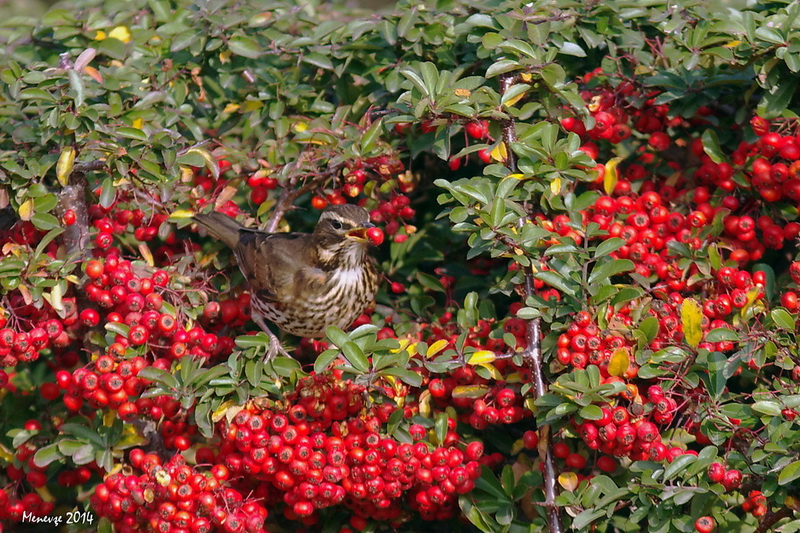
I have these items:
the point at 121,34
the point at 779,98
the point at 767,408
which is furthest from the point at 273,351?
the point at 779,98

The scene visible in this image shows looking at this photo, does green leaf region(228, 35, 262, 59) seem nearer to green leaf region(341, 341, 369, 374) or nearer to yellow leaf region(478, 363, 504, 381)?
green leaf region(341, 341, 369, 374)

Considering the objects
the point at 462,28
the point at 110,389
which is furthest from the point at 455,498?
the point at 462,28

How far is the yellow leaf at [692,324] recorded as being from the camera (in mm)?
2863

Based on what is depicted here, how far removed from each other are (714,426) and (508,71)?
1.38 metres

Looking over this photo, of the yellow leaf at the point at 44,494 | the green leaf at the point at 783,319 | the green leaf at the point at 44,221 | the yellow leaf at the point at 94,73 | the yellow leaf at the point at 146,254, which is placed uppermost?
the yellow leaf at the point at 94,73

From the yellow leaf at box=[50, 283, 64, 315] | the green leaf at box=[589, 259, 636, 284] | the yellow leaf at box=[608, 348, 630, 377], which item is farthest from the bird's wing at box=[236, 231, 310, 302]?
the yellow leaf at box=[608, 348, 630, 377]

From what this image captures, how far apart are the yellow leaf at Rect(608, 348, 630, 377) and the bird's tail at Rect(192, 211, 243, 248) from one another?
159 centimetres

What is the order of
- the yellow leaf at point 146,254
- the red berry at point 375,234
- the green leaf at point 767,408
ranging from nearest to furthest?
the green leaf at point 767,408 < the red berry at point 375,234 < the yellow leaf at point 146,254

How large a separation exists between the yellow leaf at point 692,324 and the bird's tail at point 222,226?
68.3 inches

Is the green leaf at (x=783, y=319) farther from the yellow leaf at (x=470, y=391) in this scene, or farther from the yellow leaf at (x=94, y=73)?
the yellow leaf at (x=94, y=73)

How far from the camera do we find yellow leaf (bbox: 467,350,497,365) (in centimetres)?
300

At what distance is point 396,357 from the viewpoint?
288 centimetres

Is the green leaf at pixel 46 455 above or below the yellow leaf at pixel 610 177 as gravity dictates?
below

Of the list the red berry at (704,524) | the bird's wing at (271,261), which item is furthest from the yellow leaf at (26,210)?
the red berry at (704,524)
